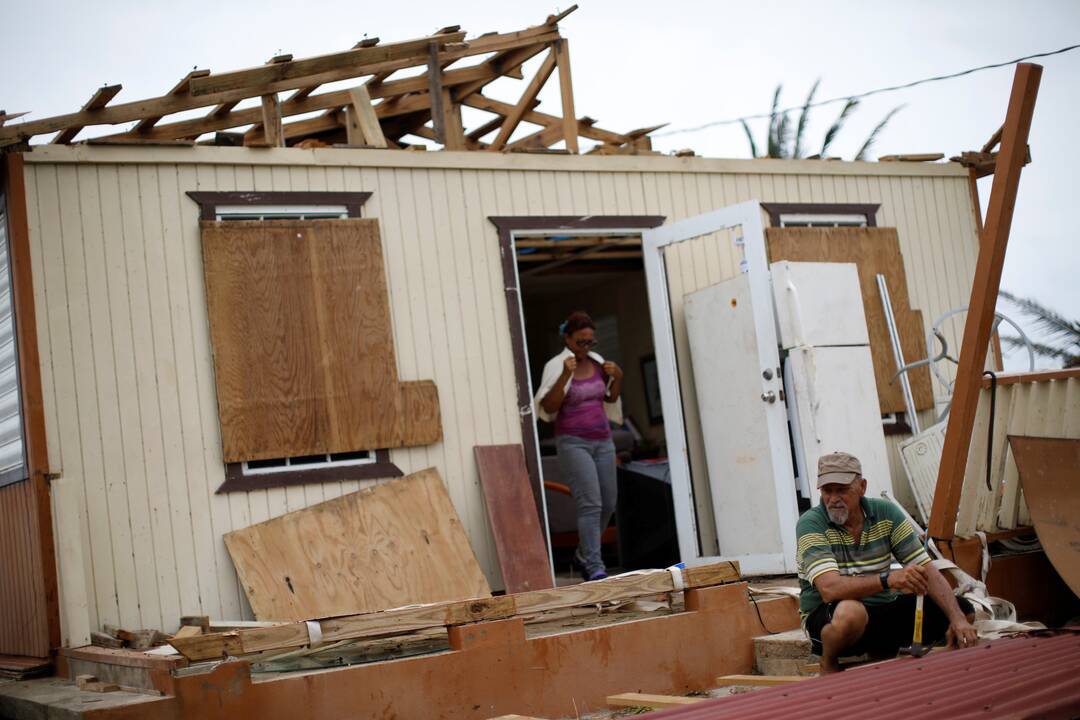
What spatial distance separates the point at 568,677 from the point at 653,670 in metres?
0.55

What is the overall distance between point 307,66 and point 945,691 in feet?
20.1

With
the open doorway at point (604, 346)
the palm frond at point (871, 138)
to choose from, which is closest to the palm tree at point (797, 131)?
the palm frond at point (871, 138)

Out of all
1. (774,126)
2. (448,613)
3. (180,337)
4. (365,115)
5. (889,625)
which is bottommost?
(889,625)

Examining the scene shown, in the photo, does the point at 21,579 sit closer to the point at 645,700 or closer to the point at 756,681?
the point at 645,700

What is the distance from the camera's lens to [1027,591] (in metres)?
6.96

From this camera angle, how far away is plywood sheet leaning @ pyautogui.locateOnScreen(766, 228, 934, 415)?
32.9ft

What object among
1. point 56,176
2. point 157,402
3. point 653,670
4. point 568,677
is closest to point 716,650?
point 653,670

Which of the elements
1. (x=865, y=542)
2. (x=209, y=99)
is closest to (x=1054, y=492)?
(x=865, y=542)

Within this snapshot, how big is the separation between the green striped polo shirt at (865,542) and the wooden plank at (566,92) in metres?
4.53

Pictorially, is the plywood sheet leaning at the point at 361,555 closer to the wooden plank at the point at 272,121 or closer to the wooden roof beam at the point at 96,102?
the wooden plank at the point at 272,121

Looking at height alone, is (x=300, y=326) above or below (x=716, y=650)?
above

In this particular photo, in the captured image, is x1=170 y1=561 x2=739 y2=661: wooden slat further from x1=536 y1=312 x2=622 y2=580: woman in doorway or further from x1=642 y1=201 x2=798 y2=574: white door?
x1=536 y1=312 x2=622 y2=580: woman in doorway

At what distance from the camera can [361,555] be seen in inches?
315

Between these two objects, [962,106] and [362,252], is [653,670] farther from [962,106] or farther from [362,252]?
[962,106]
